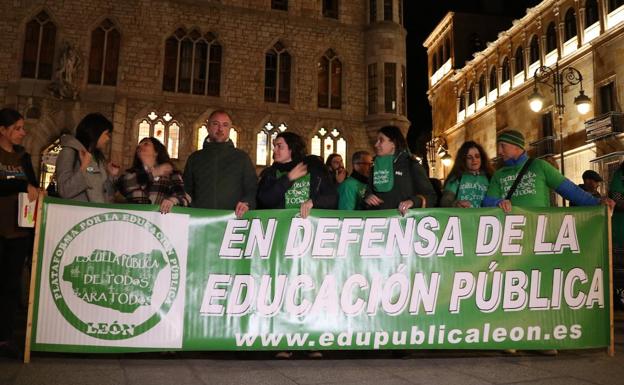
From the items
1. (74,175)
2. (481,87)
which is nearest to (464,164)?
(74,175)

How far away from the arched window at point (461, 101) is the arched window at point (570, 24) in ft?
35.6

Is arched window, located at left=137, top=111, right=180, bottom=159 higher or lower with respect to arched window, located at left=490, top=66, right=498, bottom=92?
lower

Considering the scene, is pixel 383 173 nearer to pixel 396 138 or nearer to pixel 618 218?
pixel 396 138

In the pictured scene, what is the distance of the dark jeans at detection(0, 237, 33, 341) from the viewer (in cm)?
411

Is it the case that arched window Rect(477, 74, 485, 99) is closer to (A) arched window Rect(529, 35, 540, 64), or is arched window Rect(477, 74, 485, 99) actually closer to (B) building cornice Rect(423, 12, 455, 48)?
(A) arched window Rect(529, 35, 540, 64)

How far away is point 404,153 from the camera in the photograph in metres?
4.92

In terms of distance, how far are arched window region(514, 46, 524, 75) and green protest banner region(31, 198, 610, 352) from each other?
2752 cm

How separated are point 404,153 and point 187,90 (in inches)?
630

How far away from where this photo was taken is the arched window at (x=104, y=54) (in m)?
18.4

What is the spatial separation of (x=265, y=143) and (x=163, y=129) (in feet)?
13.3

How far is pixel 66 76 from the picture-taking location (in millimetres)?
17375

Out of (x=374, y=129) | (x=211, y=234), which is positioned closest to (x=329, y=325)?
(x=211, y=234)

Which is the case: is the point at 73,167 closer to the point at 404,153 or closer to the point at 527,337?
the point at 404,153

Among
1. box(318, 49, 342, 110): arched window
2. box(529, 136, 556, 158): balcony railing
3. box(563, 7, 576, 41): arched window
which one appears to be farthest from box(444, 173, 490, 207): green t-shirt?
box(563, 7, 576, 41): arched window
